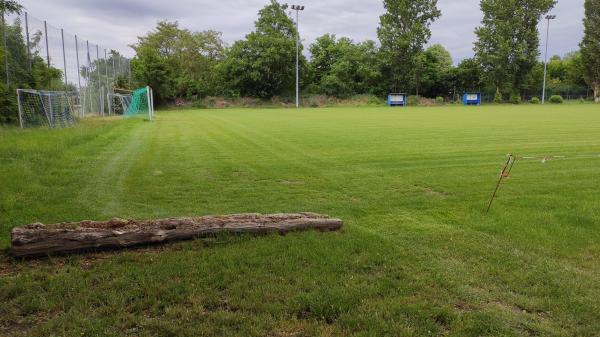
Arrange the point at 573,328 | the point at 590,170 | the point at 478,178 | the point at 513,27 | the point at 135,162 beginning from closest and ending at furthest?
the point at 573,328 → the point at 478,178 → the point at 590,170 → the point at 135,162 → the point at 513,27

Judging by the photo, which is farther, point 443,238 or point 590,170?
point 590,170

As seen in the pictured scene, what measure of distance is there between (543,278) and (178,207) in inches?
185

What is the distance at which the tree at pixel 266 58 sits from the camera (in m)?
53.4

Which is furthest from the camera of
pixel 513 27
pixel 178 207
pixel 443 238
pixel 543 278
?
pixel 513 27

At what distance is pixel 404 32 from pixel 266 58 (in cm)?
1913

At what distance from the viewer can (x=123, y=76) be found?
38.8m

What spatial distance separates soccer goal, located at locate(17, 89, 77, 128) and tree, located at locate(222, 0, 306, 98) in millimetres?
33816

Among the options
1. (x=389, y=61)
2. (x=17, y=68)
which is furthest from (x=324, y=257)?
(x=389, y=61)

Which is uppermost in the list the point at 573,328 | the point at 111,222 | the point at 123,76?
the point at 123,76

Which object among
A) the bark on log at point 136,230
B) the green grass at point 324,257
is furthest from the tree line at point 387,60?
the bark on log at point 136,230

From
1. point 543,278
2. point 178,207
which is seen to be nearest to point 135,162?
point 178,207

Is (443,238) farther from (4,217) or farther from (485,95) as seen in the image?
(485,95)

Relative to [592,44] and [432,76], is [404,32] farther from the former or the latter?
[592,44]

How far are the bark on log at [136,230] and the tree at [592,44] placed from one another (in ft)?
218
